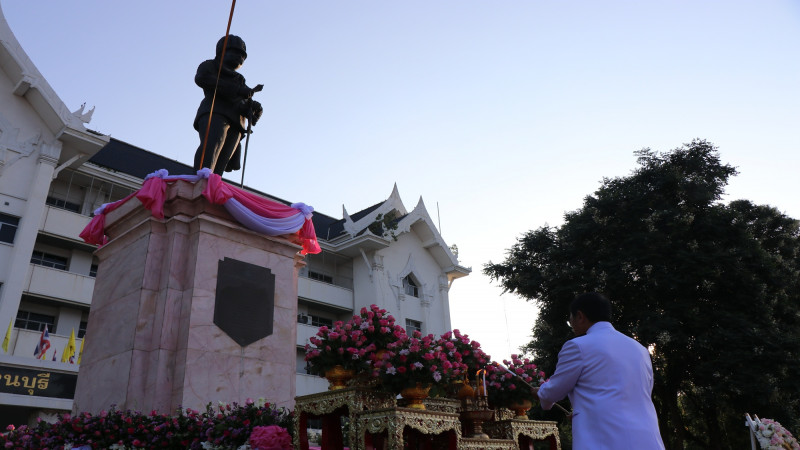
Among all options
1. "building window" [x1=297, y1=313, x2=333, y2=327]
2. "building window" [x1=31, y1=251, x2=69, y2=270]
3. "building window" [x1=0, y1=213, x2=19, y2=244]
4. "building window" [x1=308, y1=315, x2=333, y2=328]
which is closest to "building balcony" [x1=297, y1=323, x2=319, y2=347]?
"building window" [x1=297, y1=313, x2=333, y2=327]

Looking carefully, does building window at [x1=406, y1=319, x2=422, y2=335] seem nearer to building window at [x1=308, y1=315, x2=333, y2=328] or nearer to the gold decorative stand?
building window at [x1=308, y1=315, x2=333, y2=328]

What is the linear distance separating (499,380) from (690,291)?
575 inches

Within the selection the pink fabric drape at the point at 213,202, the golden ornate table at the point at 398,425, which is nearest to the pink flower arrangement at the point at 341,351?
the golden ornate table at the point at 398,425

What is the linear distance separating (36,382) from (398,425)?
56.5 ft

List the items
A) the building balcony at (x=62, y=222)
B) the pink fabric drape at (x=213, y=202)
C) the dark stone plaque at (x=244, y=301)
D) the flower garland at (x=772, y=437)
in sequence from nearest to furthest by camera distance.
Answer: the flower garland at (x=772, y=437)
the dark stone plaque at (x=244, y=301)
the pink fabric drape at (x=213, y=202)
the building balcony at (x=62, y=222)

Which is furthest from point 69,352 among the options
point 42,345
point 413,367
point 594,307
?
point 594,307

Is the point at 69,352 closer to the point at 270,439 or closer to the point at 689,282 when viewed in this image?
the point at 270,439

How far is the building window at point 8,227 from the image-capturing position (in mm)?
19656

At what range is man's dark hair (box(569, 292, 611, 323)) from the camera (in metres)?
3.44

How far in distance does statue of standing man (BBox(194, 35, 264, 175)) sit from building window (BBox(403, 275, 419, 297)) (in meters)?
22.7

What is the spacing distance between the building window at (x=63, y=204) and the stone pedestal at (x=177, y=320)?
56.0ft

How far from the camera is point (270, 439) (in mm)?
5395

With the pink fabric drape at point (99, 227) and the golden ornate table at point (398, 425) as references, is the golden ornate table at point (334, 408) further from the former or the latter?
the pink fabric drape at point (99, 227)

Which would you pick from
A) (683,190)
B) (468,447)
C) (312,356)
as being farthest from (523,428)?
(683,190)
